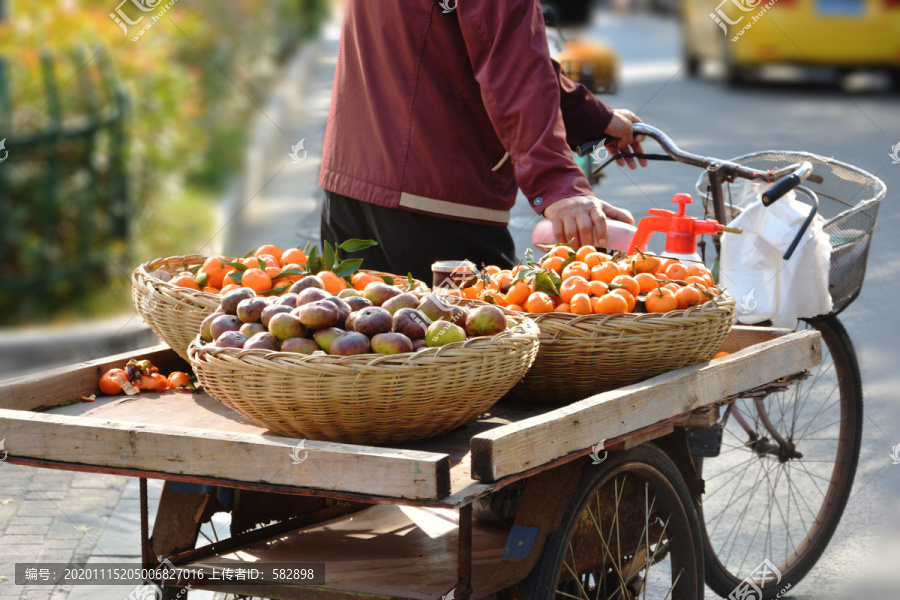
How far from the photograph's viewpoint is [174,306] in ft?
8.32

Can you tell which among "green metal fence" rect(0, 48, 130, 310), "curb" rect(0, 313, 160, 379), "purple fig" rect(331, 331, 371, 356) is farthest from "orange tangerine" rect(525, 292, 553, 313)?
"curb" rect(0, 313, 160, 379)

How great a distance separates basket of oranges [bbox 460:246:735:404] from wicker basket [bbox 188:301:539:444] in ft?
0.83

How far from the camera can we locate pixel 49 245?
460 cm

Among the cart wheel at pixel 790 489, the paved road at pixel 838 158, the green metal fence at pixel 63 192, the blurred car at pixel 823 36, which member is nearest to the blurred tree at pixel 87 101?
the green metal fence at pixel 63 192

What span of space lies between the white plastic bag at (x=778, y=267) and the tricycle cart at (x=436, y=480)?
0.35m

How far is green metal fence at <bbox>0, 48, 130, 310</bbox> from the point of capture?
4551 millimetres

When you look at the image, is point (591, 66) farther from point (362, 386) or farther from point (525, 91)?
point (362, 386)

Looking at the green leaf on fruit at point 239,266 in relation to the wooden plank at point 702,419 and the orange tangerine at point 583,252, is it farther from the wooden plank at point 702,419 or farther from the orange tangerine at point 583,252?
the wooden plank at point 702,419

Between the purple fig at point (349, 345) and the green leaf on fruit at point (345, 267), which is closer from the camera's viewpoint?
the purple fig at point (349, 345)

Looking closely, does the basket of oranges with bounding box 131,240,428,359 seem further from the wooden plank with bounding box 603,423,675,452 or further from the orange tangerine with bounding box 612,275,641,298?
the wooden plank with bounding box 603,423,675,452

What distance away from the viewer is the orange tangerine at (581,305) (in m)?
2.44

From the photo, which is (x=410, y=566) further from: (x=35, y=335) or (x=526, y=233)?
(x=526, y=233)

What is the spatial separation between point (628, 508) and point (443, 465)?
35.5 inches

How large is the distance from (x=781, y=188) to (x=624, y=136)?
0.60 metres
